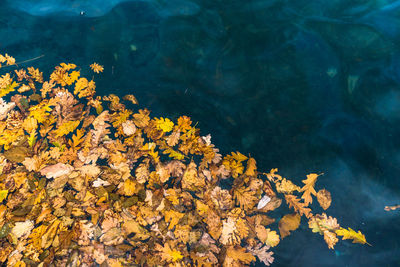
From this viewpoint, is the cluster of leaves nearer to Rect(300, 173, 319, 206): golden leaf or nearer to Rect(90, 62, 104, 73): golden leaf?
Rect(300, 173, 319, 206): golden leaf

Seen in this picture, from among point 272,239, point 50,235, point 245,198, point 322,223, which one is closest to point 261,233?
point 272,239

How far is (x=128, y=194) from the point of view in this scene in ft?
4.06

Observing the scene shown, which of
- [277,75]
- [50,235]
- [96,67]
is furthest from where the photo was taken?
[96,67]

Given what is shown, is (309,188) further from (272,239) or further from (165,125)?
(165,125)

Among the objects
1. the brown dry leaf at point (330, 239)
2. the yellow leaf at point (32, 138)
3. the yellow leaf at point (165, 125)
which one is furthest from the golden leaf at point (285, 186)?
the yellow leaf at point (32, 138)

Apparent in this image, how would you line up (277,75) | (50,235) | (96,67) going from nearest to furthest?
(50,235) < (277,75) < (96,67)

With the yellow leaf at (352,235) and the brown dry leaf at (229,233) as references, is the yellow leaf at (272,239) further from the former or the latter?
the yellow leaf at (352,235)

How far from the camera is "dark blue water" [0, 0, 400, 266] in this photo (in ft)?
3.88

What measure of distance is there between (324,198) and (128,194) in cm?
93

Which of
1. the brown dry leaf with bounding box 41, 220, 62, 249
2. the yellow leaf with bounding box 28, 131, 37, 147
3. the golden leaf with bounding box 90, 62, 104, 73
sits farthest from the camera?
the golden leaf with bounding box 90, 62, 104, 73

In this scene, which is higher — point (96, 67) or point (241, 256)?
point (96, 67)

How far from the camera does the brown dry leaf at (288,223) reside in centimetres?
122

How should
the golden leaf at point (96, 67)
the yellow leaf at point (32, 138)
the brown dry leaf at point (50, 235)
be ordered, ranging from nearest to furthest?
1. the brown dry leaf at point (50, 235)
2. the yellow leaf at point (32, 138)
3. the golden leaf at point (96, 67)

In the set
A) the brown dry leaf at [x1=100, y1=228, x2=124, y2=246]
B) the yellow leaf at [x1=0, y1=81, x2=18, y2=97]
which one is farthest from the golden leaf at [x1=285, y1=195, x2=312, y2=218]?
the yellow leaf at [x1=0, y1=81, x2=18, y2=97]
